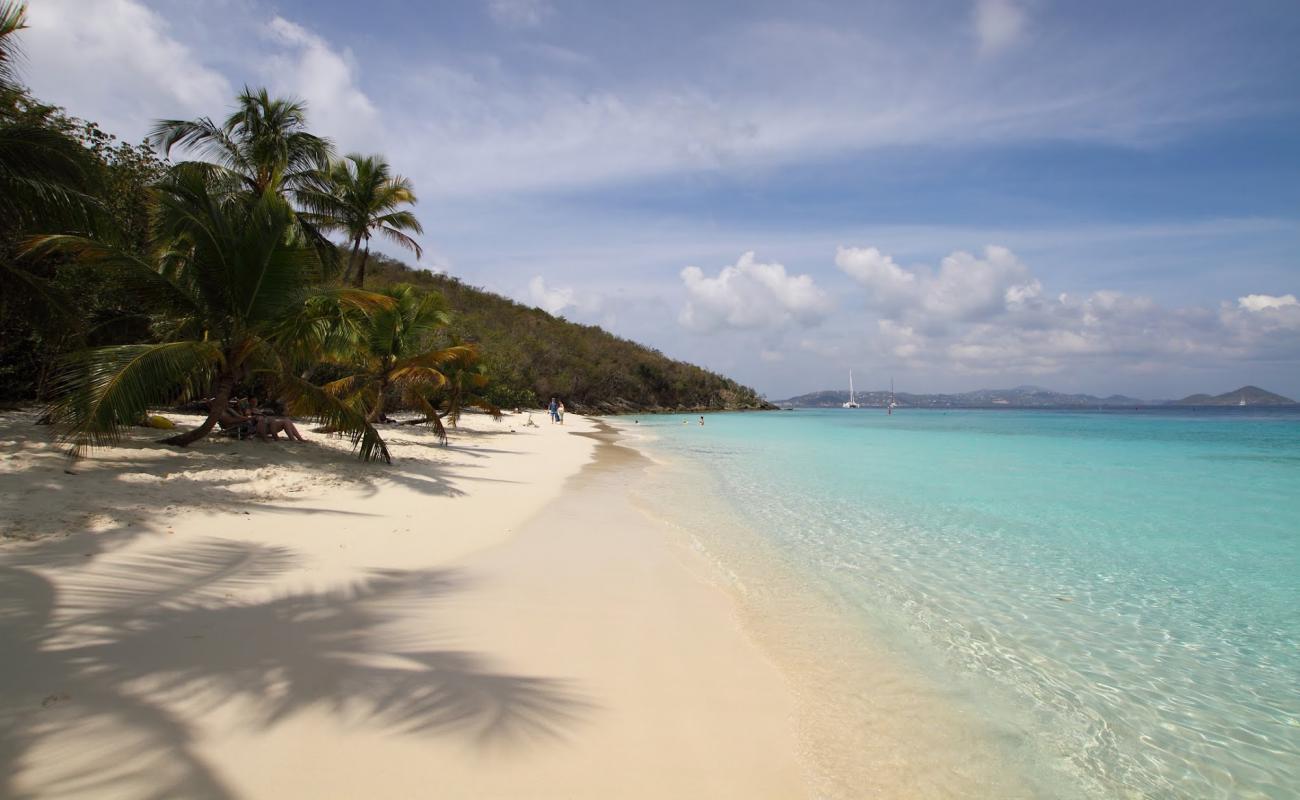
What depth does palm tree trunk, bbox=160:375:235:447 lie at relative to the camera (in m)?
8.43

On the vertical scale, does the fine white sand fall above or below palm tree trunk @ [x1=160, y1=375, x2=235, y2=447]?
below

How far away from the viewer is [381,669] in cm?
314

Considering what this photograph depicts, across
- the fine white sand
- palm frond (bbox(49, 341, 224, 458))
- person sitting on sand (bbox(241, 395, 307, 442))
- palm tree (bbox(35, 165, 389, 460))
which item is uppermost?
palm tree (bbox(35, 165, 389, 460))

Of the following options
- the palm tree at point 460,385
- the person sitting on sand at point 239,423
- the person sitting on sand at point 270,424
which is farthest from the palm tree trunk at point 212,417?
the palm tree at point 460,385

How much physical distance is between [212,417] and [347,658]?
7.28 meters

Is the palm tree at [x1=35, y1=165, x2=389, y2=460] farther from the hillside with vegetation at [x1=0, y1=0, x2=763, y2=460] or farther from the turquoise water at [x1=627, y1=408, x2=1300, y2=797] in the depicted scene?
the turquoise water at [x1=627, y1=408, x2=1300, y2=797]

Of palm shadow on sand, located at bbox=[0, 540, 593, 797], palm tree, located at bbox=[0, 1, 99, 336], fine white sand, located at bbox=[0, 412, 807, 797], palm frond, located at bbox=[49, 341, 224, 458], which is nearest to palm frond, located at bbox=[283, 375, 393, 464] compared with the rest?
palm frond, located at bbox=[49, 341, 224, 458]

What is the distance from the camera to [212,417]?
28.2 feet

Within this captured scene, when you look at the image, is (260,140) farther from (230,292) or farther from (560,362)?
(560,362)

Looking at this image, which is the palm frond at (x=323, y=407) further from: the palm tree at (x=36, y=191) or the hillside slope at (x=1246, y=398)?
the hillside slope at (x=1246, y=398)

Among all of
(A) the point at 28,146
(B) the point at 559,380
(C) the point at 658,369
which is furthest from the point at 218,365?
(C) the point at 658,369

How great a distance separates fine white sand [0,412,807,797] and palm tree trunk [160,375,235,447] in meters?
1.78

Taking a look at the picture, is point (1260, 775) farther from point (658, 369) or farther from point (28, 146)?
point (658, 369)

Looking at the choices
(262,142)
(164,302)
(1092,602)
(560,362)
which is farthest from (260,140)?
(560,362)
